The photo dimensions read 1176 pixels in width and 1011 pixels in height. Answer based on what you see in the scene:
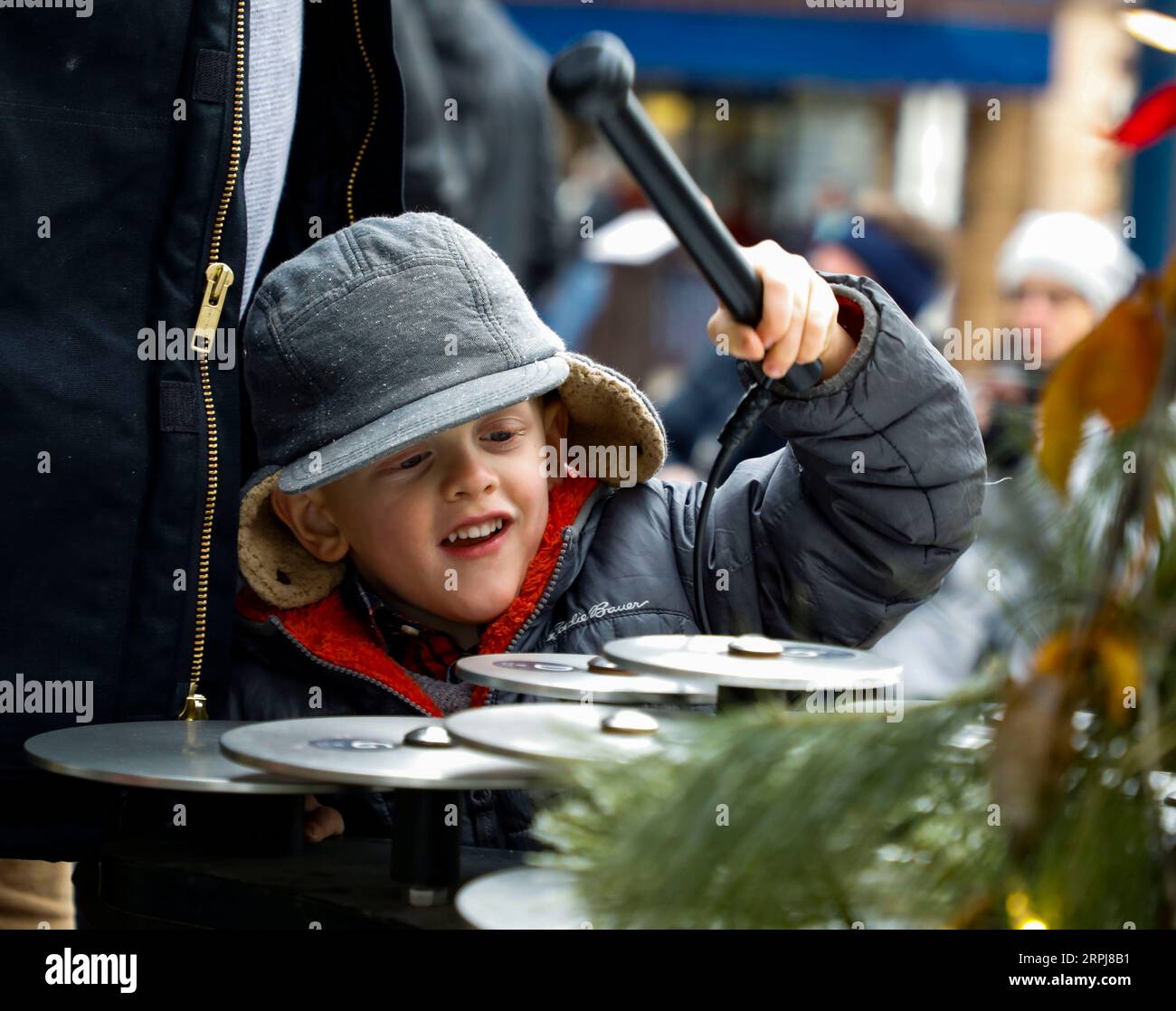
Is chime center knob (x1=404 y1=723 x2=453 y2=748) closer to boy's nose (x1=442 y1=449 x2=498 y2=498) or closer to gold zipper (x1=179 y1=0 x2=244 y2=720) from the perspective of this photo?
gold zipper (x1=179 y1=0 x2=244 y2=720)

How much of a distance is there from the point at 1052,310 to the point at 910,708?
153 inches

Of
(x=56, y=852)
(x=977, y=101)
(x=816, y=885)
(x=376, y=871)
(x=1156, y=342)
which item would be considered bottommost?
(x=56, y=852)

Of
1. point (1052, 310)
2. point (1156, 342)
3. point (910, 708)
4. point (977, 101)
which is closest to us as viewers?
point (1156, 342)

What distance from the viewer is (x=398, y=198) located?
2.07 meters

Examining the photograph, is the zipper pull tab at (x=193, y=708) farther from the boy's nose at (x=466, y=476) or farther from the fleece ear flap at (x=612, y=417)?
the fleece ear flap at (x=612, y=417)

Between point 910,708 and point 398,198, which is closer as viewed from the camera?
point 910,708

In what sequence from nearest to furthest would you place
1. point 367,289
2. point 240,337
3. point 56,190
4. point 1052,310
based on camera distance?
point 56,190
point 367,289
point 240,337
point 1052,310

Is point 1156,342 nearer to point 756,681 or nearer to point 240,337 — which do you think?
point 756,681

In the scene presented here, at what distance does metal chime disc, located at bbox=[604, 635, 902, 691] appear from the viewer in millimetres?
1050

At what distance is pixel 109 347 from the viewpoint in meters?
1.67

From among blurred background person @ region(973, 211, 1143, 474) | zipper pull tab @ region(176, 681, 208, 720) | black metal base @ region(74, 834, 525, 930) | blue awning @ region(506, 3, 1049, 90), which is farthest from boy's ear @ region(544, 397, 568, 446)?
blue awning @ region(506, 3, 1049, 90)

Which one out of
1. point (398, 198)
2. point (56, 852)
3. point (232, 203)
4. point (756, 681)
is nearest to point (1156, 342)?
point (756, 681)

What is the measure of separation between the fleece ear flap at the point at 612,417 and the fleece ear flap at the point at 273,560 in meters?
0.35

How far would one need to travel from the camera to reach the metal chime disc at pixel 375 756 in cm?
103
